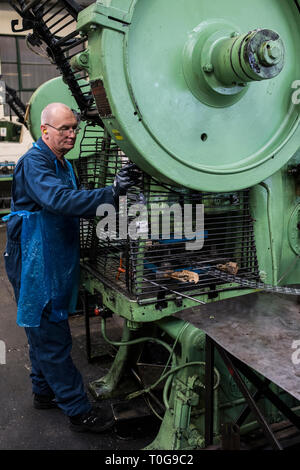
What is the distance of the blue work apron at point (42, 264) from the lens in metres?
1.79

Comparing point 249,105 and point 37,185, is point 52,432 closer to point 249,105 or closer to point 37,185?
point 37,185

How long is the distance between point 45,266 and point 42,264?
0.02 m

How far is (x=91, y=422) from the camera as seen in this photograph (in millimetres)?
1947

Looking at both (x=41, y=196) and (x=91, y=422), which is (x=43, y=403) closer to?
(x=91, y=422)

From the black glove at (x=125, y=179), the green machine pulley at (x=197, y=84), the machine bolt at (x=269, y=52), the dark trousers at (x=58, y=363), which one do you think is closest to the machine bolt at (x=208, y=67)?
the green machine pulley at (x=197, y=84)

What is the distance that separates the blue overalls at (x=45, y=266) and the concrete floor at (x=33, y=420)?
0.45 ft

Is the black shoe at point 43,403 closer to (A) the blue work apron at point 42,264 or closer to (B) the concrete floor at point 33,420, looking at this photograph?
(B) the concrete floor at point 33,420

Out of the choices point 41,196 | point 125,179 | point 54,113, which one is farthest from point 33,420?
point 54,113

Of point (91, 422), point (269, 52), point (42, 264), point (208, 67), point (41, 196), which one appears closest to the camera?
point (269, 52)

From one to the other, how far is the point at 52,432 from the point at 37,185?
1143 millimetres

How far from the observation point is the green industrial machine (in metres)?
1.28
